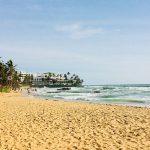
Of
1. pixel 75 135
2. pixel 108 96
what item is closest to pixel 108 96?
pixel 108 96

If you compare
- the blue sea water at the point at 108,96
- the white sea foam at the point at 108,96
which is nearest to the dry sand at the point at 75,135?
the blue sea water at the point at 108,96

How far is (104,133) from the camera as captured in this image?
13070mm

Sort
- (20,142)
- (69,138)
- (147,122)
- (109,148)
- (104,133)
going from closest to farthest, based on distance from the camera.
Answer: (109,148)
(20,142)
(69,138)
(104,133)
(147,122)

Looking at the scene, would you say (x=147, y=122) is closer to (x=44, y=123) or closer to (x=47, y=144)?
(x=44, y=123)

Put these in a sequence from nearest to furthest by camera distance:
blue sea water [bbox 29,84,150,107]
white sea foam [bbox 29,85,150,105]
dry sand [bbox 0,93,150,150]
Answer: dry sand [bbox 0,93,150,150], blue sea water [bbox 29,84,150,107], white sea foam [bbox 29,85,150,105]

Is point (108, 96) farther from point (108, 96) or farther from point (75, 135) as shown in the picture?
point (75, 135)

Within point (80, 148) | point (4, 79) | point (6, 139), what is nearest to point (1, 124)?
point (6, 139)

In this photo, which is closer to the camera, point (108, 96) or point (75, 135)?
point (75, 135)

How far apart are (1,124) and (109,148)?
20.9 ft

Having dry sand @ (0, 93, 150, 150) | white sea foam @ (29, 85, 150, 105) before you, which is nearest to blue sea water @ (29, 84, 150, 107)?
white sea foam @ (29, 85, 150, 105)

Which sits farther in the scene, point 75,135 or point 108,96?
point 108,96

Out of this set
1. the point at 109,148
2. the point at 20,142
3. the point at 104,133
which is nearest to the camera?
the point at 109,148

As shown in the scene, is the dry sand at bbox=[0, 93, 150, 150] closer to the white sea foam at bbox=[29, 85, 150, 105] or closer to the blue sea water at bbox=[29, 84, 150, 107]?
the blue sea water at bbox=[29, 84, 150, 107]

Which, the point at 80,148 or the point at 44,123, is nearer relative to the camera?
the point at 80,148
